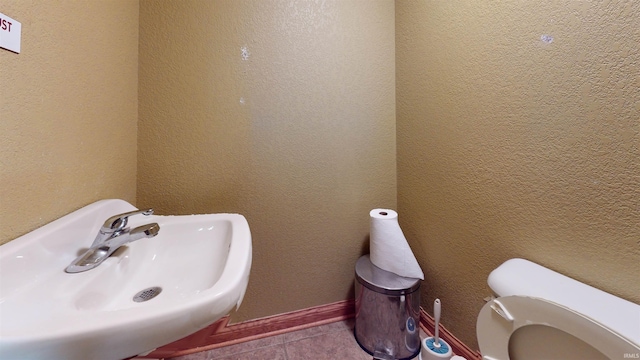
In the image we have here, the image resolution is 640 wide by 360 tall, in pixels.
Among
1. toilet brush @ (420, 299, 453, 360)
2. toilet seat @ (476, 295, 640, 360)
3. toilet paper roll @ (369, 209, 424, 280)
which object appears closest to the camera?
toilet seat @ (476, 295, 640, 360)

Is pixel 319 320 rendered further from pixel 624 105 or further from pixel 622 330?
pixel 624 105

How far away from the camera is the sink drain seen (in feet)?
2.07

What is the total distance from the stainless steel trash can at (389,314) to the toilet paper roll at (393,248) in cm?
4

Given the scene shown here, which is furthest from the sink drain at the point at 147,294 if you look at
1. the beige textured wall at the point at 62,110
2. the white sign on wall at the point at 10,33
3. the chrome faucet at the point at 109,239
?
the white sign on wall at the point at 10,33

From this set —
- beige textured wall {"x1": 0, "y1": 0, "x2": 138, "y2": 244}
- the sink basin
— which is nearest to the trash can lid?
the sink basin

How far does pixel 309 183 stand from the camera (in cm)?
122

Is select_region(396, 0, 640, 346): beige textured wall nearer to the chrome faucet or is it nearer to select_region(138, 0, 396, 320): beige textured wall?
select_region(138, 0, 396, 320): beige textured wall

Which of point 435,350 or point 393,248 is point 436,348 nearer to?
point 435,350

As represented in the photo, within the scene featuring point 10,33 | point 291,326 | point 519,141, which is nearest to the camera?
point 10,33

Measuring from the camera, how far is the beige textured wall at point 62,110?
508mm

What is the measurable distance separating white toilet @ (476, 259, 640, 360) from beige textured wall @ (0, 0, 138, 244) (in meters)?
1.21

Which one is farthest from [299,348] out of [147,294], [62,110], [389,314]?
[62,110]

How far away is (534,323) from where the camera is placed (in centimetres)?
56

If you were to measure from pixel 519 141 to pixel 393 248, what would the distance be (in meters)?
0.65
